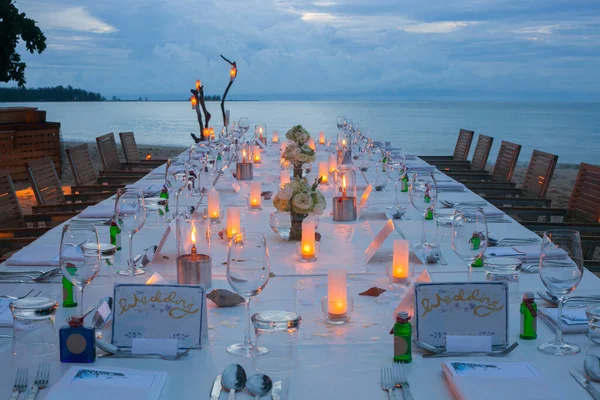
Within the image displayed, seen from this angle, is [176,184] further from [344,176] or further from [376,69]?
[376,69]

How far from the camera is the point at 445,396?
1387 mm

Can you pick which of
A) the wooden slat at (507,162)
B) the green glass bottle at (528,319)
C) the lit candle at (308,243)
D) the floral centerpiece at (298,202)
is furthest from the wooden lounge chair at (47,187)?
the wooden slat at (507,162)

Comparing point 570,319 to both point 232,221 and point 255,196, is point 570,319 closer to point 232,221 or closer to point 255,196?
point 232,221

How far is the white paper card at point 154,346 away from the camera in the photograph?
5.16 feet

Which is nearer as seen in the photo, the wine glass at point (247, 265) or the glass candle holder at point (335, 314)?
the wine glass at point (247, 265)

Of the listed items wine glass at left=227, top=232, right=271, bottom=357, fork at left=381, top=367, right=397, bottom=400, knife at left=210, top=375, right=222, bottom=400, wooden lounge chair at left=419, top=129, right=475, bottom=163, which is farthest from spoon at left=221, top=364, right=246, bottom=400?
wooden lounge chair at left=419, top=129, right=475, bottom=163

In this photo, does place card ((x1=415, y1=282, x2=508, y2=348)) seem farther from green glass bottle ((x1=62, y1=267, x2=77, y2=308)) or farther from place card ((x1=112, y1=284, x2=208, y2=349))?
green glass bottle ((x1=62, y1=267, x2=77, y2=308))

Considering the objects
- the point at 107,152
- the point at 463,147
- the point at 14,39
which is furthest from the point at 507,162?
the point at 14,39

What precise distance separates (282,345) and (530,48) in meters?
32.1

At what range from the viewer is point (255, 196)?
136 inches

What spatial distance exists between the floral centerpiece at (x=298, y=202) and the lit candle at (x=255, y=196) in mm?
750

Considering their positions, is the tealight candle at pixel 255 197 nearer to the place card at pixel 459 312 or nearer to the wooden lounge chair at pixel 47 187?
the wooden lounge chair at pixel 47 187

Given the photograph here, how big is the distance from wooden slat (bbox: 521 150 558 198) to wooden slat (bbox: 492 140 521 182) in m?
0.48

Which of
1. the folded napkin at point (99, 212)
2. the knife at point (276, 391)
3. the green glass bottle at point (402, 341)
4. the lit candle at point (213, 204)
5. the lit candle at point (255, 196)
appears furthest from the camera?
the lit candle at point (255, 196)
